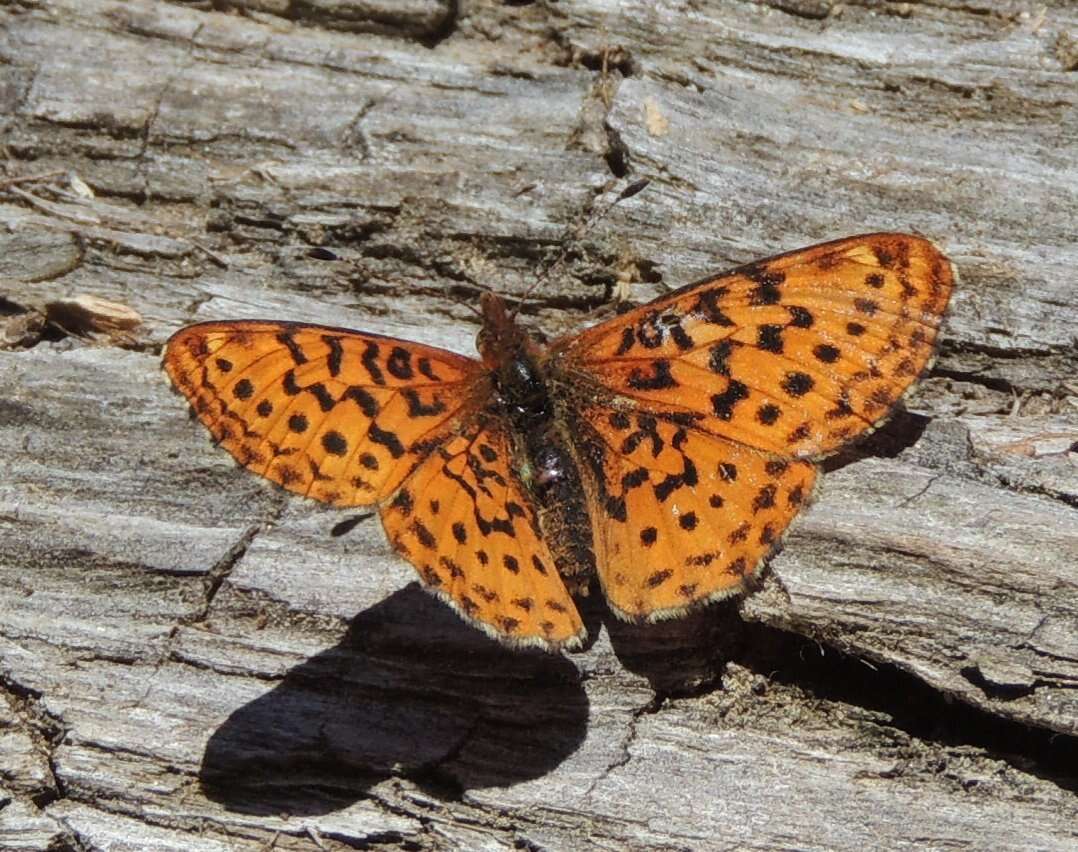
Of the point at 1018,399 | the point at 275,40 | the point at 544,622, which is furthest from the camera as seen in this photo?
the point at 275,40

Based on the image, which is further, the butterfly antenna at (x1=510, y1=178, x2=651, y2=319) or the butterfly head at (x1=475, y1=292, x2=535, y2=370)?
the butterfly antenna at (x1=510, y1=178, x2=651, y2=319)

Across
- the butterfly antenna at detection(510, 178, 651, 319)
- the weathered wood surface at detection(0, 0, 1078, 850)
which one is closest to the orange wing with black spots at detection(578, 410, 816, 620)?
the weathered wood surface at detection(0, 0, 1078, 850)

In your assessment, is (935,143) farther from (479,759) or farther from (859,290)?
(479,759)

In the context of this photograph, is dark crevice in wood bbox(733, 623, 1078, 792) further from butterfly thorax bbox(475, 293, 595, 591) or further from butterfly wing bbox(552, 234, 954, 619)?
butterfly thorax bbox(475, 293, 595, 591)

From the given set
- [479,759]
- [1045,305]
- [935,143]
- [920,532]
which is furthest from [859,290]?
[479,759]

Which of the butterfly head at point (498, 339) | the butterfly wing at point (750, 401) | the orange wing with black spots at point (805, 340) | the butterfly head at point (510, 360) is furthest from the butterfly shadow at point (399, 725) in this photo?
the orange wing with black spots at point (805, 340)

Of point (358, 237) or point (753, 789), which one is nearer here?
point (753, 789)

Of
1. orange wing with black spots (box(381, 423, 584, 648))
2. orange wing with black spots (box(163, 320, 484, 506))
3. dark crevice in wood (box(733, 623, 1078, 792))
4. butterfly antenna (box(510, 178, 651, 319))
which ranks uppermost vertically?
butterfly antenna (box(510, 178, 651, 319))
